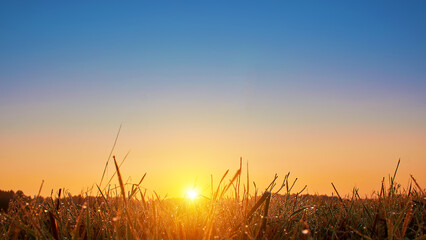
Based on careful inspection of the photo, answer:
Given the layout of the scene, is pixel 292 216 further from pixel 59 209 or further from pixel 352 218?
pixel 59 209

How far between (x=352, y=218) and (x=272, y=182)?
82 cm

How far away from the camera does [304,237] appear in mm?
2654

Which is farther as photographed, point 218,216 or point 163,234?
point 218,216

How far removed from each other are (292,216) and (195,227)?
822 millimetres

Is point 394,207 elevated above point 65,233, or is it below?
above

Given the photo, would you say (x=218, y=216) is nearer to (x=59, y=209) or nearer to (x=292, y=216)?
(x=292, y=216)

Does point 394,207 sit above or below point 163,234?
above

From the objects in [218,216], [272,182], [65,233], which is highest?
[272,182]

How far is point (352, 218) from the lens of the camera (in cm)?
318

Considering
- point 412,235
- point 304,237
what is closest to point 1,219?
point 304,237

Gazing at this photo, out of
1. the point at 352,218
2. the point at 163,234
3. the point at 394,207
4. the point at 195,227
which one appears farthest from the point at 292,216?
the point at 394,207

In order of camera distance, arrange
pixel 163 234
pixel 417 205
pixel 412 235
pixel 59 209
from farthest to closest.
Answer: pixel 59 209 → pixel 417 205 → pixel 412 235 → pixel 163 234

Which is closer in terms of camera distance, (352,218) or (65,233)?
(65,233)

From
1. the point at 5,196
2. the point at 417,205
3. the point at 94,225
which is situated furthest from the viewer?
the point at 5,196
